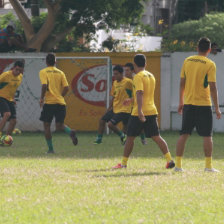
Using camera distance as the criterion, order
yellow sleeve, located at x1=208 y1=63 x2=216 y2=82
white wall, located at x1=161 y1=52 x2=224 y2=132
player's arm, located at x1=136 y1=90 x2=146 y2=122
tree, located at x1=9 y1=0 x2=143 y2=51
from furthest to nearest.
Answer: tree, located at x1=9 y1=0 x2=143 y2=51 < white wall, located at x1=161 y1=52 x2=224 y2=132 < player's arm, located at x1=136 y1=90 x2=146 y2=122 < yellow sleeve, located at x1=208 y1=63 x2=216 y2=82

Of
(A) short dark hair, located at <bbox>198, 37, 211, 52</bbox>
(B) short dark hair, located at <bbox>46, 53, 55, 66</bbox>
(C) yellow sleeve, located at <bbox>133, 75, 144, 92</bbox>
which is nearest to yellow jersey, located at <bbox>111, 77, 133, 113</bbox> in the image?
(B) short dark hair, located at <bbox>46, 53, 55, 66</bbox>

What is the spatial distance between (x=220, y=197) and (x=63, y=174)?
2674 mm

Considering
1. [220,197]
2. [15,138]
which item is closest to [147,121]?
[220,197]

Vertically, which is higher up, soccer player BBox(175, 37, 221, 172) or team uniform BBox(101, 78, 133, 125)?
soccer player BBox(175, 37, 221, 172)

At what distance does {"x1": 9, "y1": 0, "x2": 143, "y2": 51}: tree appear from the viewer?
2226 centimetres

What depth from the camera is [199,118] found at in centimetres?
966

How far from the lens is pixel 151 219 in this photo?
244 inches

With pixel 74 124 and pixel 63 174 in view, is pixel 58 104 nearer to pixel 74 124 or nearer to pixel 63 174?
pixel 63 174

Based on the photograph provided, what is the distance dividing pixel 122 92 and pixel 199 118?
5.06 m

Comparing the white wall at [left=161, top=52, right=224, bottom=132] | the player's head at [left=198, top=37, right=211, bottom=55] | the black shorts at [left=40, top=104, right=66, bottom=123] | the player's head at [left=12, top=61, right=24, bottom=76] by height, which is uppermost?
the player's head at [left=198, top=37, right=211, bottom=55]

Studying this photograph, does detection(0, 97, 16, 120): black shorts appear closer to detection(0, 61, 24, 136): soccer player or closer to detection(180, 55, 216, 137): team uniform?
detection(0, 61, 24, 136): soccer player

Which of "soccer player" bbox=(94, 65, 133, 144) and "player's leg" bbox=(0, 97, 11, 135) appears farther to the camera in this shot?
"player's leg" bbox=(0, 97, 11, 135)

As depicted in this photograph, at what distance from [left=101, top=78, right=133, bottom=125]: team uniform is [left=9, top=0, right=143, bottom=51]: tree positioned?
7.83 m

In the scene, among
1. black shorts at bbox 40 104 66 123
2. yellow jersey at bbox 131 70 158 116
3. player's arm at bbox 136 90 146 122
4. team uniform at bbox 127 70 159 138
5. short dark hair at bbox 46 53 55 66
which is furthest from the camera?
black shorts at bbox 40 104 66 123
